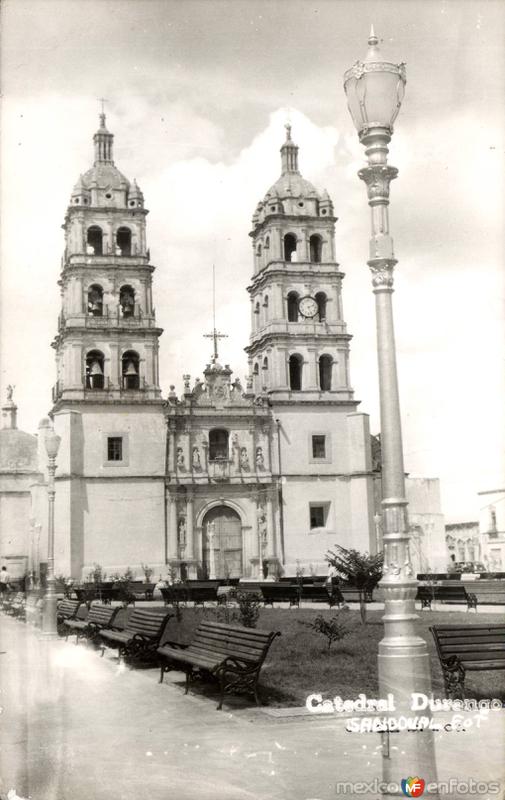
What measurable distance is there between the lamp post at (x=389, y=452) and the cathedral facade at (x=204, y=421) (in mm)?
34126

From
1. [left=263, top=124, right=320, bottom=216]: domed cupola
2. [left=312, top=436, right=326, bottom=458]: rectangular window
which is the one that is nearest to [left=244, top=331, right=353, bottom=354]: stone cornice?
[left=312, top=436, right=326, bottom=458]: rectangular window

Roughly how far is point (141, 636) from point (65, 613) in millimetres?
7537

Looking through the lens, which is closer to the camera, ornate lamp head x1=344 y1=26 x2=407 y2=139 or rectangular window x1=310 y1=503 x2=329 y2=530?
ornate lamp head x1=344 y1=26 x2=407 y2=139

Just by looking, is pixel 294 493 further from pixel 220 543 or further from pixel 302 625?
pixel 302 625

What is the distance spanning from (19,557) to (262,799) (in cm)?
4729

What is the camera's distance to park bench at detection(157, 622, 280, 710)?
9258 mm

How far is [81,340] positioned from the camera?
4059 cm

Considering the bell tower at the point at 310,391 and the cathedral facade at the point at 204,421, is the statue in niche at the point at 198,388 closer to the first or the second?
the cathedral facade at the point at 204,421

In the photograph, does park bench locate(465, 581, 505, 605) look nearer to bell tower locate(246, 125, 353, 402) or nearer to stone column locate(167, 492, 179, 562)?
stone column locate(167, 492, 179, 562)

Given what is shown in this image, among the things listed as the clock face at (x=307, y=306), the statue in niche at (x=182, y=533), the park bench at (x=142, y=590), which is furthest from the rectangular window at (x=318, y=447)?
the park bench at (x=142, y=590)

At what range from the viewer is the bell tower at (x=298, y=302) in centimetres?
4291

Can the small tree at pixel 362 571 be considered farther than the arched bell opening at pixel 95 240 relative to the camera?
No

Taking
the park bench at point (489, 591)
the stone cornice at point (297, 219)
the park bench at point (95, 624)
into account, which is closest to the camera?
the park bench at point (95, 624)

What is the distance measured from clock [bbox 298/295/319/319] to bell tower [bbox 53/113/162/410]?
693 centimetres
